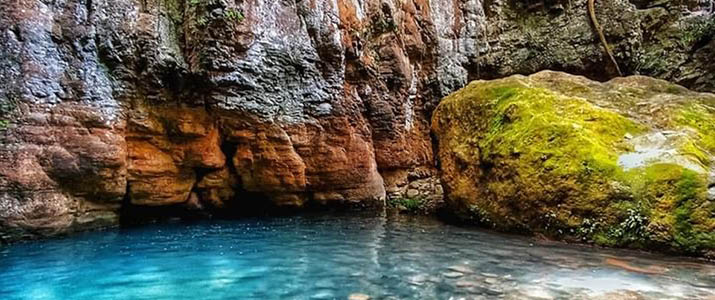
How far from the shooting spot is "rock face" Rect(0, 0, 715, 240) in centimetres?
762

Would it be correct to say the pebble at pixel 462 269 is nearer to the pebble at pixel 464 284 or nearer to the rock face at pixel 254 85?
the pebble at pixel 464 284

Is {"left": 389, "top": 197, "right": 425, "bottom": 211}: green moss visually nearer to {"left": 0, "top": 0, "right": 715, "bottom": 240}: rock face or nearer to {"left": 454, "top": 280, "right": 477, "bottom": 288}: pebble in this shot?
{"left": 0, "top": 0, "right": 715, "bottom": 240}: rock face

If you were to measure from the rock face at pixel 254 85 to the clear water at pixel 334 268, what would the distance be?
172 cm

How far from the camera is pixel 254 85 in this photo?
33.0ft

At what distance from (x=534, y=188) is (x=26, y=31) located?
8.36 meters

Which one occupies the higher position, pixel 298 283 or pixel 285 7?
pixel 285 7

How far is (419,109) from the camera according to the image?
1398 cm

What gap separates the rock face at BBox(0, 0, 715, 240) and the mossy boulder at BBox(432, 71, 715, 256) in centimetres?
319

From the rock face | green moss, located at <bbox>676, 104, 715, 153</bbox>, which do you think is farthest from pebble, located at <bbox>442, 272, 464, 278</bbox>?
the rock face

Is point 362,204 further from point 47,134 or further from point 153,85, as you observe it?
point 47,134

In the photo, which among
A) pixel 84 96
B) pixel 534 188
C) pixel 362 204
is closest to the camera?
pixel 534 188

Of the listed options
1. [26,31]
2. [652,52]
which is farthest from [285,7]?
[652,52]

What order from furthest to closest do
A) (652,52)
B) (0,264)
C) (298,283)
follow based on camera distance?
(652,52)
(0,264)
(298,283)

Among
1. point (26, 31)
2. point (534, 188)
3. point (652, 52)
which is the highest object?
point (652, 52)
